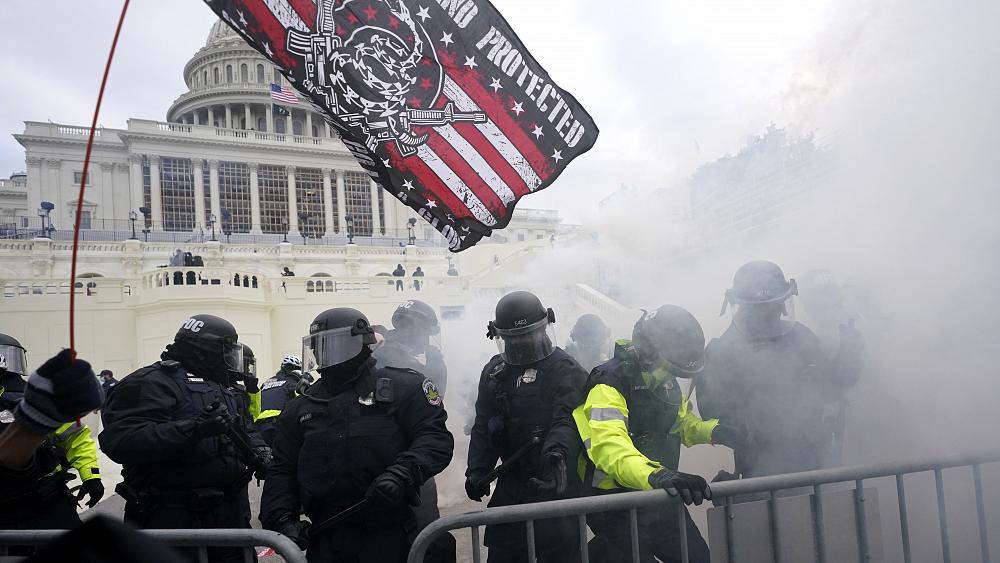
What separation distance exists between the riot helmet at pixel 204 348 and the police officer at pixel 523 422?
4.96 ft

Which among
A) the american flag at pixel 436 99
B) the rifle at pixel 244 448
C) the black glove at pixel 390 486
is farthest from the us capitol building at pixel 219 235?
the black glove at pixel 390 486

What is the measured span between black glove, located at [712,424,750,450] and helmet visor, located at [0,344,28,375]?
4.13 m

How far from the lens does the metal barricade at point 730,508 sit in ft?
7.98

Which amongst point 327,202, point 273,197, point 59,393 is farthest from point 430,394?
point 327,202

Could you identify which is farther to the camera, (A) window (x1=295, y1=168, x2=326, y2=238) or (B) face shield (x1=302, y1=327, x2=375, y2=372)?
(A) window (x1=295, y1=168, x2=326, y2=238)

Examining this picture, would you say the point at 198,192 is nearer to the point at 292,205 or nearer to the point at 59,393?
the point at 292,205

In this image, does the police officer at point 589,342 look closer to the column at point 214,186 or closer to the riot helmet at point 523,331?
the riot helmet at point 523,331

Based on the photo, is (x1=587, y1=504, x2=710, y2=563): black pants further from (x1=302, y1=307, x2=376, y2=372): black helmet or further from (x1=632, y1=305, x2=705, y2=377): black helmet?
(x1=302, y1=307, x2=376, y2=372): black helmet

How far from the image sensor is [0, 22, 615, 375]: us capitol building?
19.5 metres

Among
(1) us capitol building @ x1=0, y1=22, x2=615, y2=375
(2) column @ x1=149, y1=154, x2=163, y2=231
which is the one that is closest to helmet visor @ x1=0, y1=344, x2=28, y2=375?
(1) us capitol building @ x1=0, y1=22, x2=615, y2=375

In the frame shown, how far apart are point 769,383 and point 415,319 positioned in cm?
360

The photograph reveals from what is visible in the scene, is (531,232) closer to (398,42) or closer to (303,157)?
(303,157)

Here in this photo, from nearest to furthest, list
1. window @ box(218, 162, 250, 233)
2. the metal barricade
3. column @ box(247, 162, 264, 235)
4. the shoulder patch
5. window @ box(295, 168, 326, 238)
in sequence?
the metal barricade → the shoulder patch → window @ box(218, 162, 250, 233) → column @ box(247, 162, 264, 235) → window @ box(295, 168, 326, 238)

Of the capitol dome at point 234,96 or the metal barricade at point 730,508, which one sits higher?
the capitol dome at point 234,96
